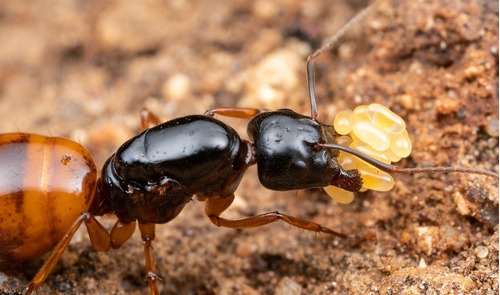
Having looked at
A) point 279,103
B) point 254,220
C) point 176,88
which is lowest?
point 254,220

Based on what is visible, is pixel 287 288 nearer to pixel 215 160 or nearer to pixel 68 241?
pixel 215 160

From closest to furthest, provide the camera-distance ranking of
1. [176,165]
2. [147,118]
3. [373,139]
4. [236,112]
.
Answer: [373,139], [176,165], [236,112], [147,118]

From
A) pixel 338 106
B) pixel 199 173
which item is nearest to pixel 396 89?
pixel 338 106

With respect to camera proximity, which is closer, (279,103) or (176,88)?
(279,103)

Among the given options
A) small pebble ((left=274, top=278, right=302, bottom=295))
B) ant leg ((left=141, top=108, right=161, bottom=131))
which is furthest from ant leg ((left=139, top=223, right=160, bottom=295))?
ant leg ((left=141, top=108, right=161, bottom=131))

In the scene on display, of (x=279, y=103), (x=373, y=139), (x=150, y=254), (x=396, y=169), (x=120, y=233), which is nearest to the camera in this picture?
(x=396, y=169)

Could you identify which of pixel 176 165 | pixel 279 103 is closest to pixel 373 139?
pixel 176 165

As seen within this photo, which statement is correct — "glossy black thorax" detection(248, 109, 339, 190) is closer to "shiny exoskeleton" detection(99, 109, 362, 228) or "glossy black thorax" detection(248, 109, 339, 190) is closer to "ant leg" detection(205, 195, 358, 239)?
"shiny exoskeleton" detection(99, 109, 362, 228)
